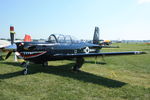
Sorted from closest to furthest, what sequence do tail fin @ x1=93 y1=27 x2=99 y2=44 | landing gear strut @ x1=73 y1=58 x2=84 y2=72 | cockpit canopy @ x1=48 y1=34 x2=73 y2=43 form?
1. landing gear strut @ x1=73 y1=58 x2=84 y2=72
2. cockpit canopy @ x1=48 y1=34 x2=73 y2=43
3. tail fin @ x1=93 y1=27 x2=99 y2=44

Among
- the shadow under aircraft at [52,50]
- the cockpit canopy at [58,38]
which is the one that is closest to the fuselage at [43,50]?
the shadow under aircraft at [52,50]

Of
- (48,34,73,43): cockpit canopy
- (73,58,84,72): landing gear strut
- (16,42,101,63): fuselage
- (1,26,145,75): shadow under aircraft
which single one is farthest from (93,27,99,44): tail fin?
(73,58,84,72): landing gear strut

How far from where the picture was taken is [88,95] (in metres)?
4.76

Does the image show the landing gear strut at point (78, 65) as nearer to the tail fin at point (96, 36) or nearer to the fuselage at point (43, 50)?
the fuselage at point (43, 50)

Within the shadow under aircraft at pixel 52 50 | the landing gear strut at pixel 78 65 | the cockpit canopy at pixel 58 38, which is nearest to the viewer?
the shadow under aircraft at pixel 52 50

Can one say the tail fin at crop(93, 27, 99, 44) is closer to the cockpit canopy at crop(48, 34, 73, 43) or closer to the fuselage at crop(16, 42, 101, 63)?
the fuselage at crop(16, 42, 101, 63)

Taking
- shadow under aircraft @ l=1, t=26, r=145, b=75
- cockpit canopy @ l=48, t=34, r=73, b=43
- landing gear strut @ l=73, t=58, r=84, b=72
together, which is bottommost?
landing gear strut @ l=73, t=58, r=84, b=72

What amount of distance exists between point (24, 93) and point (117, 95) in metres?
2.85

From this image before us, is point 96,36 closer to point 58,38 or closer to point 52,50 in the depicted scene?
point 58,38

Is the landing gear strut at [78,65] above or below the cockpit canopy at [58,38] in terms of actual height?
below

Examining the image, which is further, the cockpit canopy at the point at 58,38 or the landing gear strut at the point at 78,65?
the cockpit canopy at the point at 58,38

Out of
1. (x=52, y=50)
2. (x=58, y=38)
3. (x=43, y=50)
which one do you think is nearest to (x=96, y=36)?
(x=58, y=38)

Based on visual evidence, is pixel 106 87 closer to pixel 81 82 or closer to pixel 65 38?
pixel 81 82

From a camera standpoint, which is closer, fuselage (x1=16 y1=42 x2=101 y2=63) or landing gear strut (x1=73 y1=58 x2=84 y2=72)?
fuselage (x1=16 y1=42 x2=101 y2=63)
